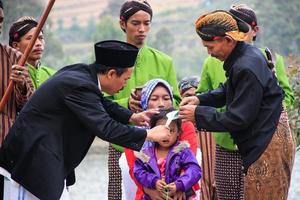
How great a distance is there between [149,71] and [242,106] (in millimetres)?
1563

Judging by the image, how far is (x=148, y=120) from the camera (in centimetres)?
643

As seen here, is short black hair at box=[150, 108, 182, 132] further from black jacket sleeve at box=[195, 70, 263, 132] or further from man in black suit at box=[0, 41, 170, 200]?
man in black suit at box=[0, 41, 170, 200]

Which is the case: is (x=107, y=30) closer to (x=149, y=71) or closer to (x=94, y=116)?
(x=149, y=71)

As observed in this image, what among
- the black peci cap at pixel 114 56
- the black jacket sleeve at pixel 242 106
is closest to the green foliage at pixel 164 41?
the black jacket sleeve at pixel 242 106

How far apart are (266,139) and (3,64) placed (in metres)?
1.90

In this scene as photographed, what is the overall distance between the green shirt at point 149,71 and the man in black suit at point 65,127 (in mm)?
1500

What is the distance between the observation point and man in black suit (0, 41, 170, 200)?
5.76m

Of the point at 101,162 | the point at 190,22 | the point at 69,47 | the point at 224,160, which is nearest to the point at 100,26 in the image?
the point at 69,47

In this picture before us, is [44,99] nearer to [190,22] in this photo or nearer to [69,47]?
[69,47]

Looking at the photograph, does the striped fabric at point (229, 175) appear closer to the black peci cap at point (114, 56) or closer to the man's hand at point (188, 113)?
the man's hand at point (188, 113)

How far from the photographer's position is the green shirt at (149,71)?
7457mm

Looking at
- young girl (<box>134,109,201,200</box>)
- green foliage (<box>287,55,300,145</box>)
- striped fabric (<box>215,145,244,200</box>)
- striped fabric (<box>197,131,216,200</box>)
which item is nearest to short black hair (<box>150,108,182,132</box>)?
young girl (<box>134,109,201,200</box>)

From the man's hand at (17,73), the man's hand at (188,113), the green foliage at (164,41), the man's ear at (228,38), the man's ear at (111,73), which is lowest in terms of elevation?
the green foliage at (164,41)

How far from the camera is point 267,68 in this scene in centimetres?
620
